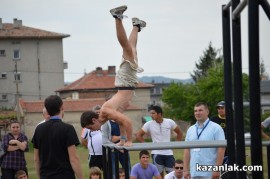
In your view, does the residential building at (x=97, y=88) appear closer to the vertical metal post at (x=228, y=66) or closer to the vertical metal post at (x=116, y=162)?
the vertical metal post at (x=116, y=162)

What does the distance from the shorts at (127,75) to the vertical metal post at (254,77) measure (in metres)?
4.20

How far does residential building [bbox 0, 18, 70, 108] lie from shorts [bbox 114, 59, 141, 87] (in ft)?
285

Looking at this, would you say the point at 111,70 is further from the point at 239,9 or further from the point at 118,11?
the point at 239,9

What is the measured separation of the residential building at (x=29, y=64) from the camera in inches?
3748

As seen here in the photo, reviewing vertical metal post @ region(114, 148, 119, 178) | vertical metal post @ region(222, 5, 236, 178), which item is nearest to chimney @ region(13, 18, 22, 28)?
vertical metal post @ region(114, 148, 119, 178)

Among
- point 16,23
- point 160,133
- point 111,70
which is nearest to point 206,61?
point 111,70

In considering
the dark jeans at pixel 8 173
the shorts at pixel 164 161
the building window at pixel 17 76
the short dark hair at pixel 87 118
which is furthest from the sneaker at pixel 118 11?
the building window at pixel 17 76

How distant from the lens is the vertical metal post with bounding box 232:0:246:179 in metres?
3.97

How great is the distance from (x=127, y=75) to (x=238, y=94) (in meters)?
3.80

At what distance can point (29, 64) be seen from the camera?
316ft

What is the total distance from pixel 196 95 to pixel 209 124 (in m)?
80.9

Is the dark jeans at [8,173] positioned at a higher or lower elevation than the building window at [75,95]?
lower

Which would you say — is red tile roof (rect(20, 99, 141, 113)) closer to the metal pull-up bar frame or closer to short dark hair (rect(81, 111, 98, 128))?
short dark hair (rect(81, 111, 98, 128))

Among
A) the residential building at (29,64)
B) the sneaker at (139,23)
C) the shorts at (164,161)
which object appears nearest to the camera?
the sneaker at (139,23)
